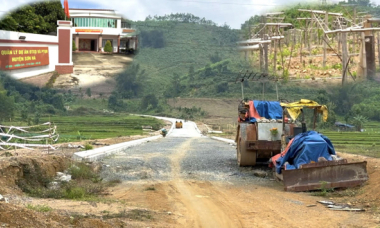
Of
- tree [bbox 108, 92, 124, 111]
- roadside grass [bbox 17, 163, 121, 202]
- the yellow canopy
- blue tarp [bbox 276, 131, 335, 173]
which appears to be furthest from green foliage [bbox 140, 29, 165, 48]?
blue tarp [bbox 276, 131, 335, 173]

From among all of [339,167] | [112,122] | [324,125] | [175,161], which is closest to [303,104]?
[339,167]

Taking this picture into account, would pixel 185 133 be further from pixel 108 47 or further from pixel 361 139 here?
pixel 361 139

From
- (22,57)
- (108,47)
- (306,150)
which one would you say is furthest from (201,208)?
(108,47)

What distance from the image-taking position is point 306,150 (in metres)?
13.7

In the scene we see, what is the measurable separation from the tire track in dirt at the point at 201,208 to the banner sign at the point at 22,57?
27452 mm

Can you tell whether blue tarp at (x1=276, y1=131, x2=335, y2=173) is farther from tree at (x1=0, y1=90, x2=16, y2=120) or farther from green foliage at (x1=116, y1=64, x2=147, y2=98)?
green foliage at (x1=116, y1=64, x2=147, y2=98)

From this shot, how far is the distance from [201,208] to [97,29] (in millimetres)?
52449

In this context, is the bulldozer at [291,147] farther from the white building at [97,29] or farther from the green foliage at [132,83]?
the green foliage at [132,83]

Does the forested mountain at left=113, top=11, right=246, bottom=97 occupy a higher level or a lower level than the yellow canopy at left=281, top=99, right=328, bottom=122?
higher

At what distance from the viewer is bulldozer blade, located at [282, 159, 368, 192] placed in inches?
514

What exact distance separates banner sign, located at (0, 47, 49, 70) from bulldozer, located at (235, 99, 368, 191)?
2470cm

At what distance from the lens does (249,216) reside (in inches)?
397

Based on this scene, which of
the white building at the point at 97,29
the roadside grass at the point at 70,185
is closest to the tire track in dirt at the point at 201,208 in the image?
the roadside grass at the point at 70,185

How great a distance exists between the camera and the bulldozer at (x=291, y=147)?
13.1m
